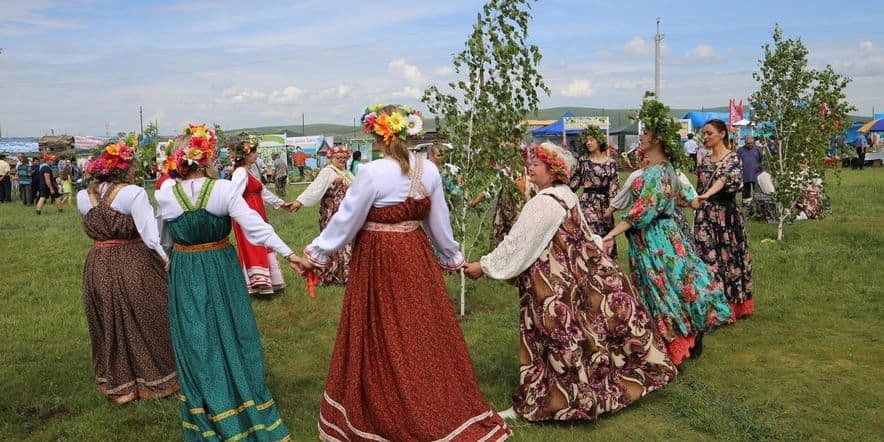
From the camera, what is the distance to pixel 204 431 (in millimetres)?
4004

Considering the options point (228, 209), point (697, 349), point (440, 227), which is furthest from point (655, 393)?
point (228, 209)

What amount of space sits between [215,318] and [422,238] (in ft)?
4.08

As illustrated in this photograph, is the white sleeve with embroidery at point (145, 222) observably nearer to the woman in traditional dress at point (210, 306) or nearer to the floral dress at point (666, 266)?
the woman in traditional dress at point (210, 306)

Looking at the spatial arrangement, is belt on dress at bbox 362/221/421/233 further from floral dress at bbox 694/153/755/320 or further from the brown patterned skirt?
floral dress at bbox 694/153/755/320

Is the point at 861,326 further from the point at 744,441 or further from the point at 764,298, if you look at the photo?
the point at 744,441

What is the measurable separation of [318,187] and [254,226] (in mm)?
4193

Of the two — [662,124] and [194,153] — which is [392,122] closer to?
[194,153]

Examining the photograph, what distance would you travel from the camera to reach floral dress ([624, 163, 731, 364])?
511cm

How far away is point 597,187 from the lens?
7.91 meters

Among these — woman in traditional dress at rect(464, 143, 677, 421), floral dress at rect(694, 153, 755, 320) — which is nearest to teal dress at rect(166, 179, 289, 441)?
woman in traditional dress at rect(464, 143, 677, 421)

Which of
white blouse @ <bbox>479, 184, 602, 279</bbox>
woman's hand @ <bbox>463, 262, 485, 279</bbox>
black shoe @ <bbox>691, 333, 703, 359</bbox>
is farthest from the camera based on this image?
black shoe @ <bbox>691, 333, 703, 359</bbox>

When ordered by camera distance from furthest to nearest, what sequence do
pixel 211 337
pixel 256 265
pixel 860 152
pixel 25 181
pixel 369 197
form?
pixel 860 152
pixel 25 181
pixel 256 265
pixel 211 337
pixel 369 197

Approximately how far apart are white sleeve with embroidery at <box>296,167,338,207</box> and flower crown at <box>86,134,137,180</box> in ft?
9.81

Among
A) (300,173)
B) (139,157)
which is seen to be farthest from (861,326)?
(300,173)
